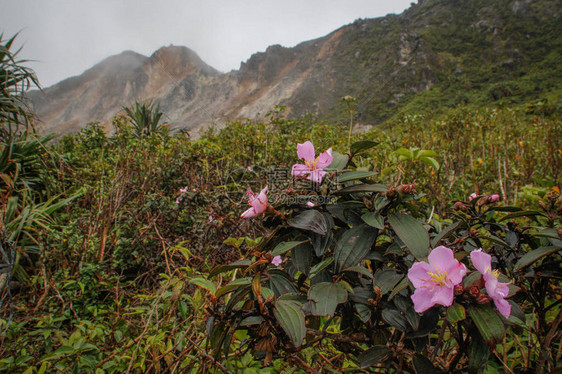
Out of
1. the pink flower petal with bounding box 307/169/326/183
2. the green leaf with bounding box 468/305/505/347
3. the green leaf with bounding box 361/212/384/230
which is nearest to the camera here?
the green leaf with bounding box 468/305/505/347

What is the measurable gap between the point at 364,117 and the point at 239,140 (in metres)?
18.5

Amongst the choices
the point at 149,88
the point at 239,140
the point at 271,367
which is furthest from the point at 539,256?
the point at 149,88

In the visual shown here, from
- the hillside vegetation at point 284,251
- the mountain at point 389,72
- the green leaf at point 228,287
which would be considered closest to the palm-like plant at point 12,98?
the hillside vegetation at point 284,251

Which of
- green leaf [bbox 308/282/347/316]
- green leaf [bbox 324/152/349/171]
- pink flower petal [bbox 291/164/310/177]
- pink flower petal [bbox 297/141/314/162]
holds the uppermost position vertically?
pink flower petal [bbox 297/141/314/162]

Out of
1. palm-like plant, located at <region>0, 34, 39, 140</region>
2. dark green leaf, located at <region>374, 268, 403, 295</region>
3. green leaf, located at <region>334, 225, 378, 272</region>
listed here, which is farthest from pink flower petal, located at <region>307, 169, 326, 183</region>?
palm-like plant, located at <region>0, 34, 39, 140</region>

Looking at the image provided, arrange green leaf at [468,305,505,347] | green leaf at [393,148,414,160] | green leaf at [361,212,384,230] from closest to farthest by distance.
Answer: green leaf at [468,305,505,347] → green leaf at [361,212,384,230] → green leaf at [393,148,414,160]

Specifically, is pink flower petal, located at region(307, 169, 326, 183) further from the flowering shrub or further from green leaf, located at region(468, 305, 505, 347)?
green leaf, located at region(468, 305, 505, 347)

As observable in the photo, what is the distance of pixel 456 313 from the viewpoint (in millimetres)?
466

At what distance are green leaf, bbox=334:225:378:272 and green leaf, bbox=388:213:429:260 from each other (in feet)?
0.16

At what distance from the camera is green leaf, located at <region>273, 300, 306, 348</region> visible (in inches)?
18.9

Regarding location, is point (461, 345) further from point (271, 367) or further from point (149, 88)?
point (149, 88)

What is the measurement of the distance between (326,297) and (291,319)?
7 cm

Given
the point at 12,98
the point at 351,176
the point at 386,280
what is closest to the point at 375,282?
the point at 386,280

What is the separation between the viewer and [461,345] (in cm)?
61
